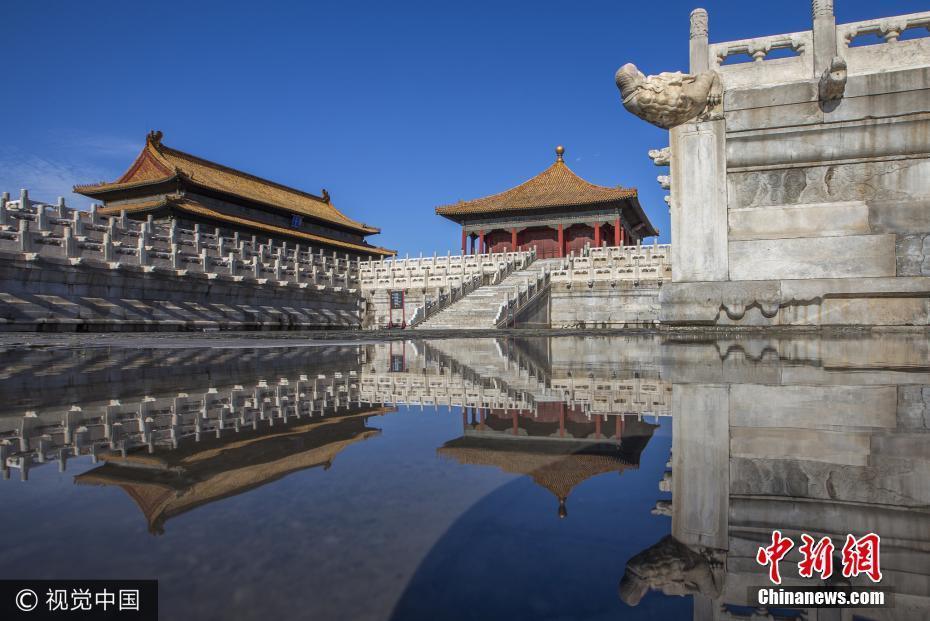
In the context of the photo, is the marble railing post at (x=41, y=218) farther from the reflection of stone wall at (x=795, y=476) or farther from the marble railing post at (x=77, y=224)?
the reflection of stone wall at (x=795, y=476)

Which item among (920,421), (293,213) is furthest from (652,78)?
(293,213)

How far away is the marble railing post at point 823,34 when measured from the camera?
20.7 ft

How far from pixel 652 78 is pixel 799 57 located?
1.67m

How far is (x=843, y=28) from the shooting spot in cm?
634

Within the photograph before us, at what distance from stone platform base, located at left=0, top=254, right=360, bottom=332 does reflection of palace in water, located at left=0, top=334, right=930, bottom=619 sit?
10.6 m

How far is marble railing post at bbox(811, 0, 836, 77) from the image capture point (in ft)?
20.7

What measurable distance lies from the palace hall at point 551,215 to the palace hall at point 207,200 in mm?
7655

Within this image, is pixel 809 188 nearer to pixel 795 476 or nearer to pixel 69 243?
pixel 795 476

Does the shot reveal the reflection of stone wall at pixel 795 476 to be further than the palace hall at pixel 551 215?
No

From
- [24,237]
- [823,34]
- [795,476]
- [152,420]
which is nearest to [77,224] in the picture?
[24,237]

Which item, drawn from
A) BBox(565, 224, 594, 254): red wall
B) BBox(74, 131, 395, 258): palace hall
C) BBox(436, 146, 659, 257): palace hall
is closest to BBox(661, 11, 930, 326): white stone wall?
BBox(74, 131, 395, 258): palace hall

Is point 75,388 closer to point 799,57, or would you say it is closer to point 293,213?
point 799,57

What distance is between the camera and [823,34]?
635 centimetres

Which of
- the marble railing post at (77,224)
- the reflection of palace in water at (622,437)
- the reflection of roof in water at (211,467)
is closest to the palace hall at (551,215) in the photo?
the marble railing post at (77,224)
